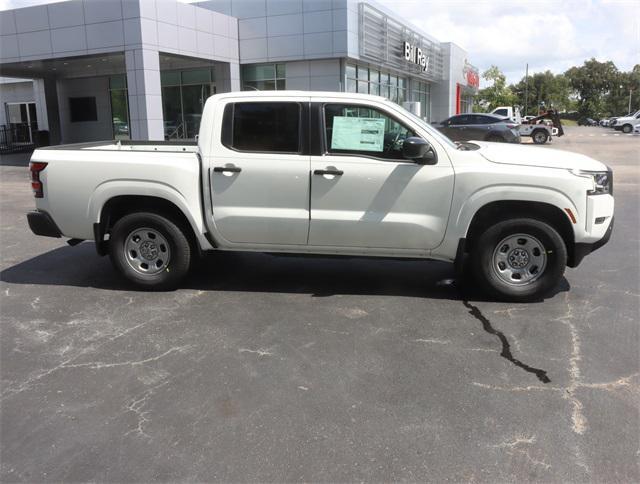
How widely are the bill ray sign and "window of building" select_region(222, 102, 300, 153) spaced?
25486 millimetres

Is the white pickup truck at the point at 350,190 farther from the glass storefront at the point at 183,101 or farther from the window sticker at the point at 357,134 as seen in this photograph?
the glass storefront at the point at 183,101

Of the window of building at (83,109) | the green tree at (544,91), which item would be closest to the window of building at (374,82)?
the window of building at (83,109)

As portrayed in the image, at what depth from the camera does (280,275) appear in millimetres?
6582

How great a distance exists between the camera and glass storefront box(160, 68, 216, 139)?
25.8 m

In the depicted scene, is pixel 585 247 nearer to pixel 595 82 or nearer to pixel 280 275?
pixel 280 275

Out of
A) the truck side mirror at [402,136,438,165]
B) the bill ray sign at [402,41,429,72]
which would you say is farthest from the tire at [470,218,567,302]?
the bill ray sign at [402,41,429,72]

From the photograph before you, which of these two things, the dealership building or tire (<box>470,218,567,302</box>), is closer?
tire (<box>470,218,567,302</box>)

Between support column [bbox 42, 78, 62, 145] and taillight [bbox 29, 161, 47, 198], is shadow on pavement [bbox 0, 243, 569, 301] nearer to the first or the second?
taillight [bbox 29, 161, 47, 198]

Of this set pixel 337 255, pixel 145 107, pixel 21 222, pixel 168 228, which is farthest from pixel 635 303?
pixel 145 107

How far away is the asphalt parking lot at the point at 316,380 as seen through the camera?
3.06 meters

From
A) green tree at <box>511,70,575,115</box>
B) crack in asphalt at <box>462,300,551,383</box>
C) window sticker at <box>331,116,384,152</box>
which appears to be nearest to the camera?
crack in asphalt at <box>462,300,551,383</box>

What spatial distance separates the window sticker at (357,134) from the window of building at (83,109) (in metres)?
27.4

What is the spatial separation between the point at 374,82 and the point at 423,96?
456 inches

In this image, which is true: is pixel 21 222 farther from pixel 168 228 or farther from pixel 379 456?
pixel 379 456
